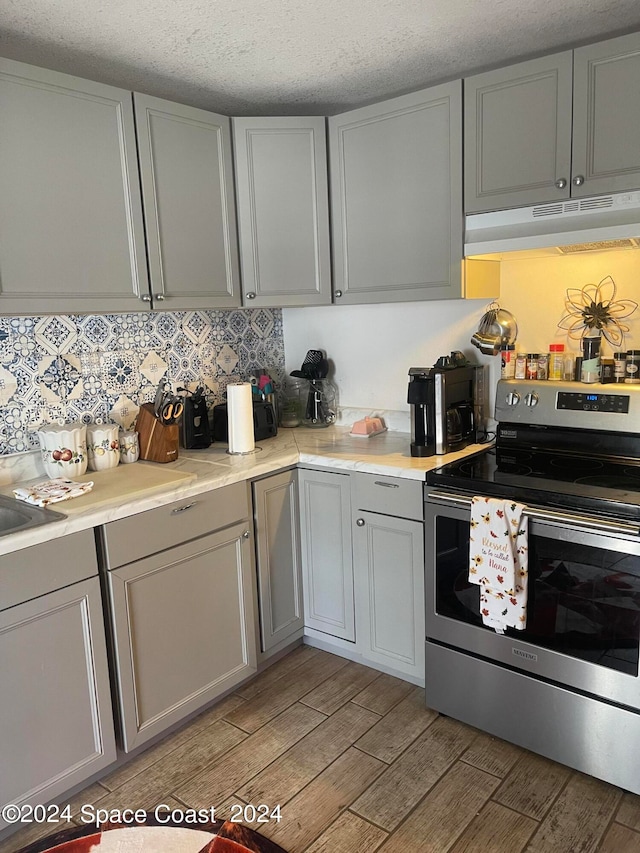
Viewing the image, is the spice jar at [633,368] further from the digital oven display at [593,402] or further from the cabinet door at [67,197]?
the cabinet door at [67,197]

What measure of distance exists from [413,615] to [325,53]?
6.63 ft

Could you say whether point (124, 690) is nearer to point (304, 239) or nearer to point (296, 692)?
point (296, 692)

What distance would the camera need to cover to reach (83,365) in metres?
2.54

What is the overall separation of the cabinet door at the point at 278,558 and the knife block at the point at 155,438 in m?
0.38

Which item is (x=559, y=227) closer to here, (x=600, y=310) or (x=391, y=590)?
(x=600, y=310)

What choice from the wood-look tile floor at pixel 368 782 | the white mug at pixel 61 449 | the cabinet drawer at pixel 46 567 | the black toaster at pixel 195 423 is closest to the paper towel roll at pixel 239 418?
the black toaster at pixel 195 423

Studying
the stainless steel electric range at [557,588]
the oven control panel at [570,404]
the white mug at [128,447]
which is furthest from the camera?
the white mug at [128,447]

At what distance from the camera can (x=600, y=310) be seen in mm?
2371

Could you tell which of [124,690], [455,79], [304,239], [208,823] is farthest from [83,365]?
[455,79]

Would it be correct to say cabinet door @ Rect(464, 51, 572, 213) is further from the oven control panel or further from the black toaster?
the black toaster

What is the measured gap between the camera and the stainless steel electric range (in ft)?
6.15

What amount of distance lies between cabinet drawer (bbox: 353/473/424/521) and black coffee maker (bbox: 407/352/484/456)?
6.9 inches

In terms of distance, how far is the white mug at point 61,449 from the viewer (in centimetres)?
232

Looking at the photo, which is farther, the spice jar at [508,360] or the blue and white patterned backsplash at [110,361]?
the spice jar at [508,360]
